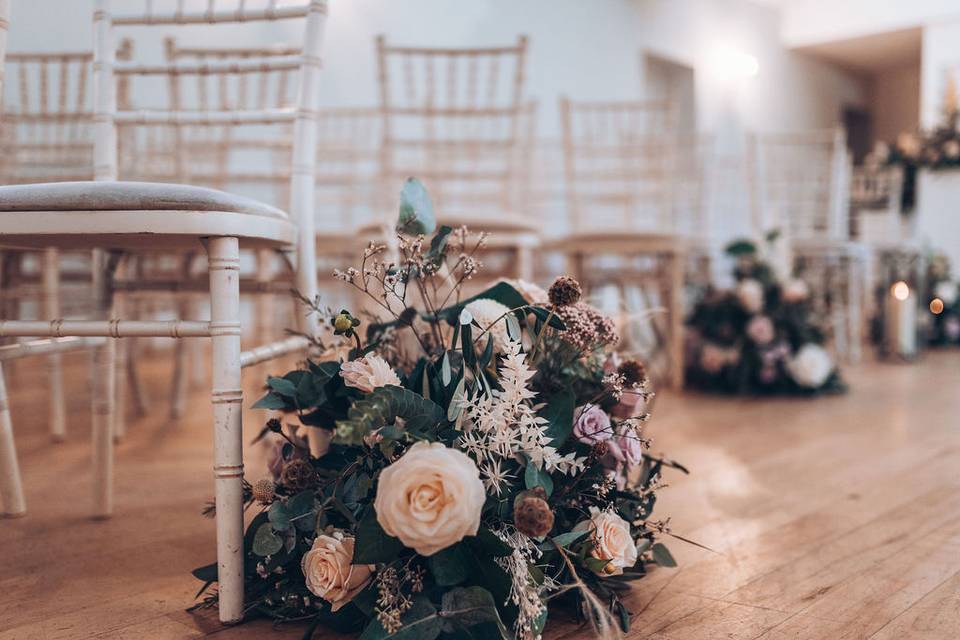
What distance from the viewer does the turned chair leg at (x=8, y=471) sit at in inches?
51.3

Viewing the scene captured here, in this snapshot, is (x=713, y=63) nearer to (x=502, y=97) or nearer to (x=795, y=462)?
(x=502, y=97)

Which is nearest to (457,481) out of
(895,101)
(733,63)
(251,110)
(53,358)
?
(251,110)

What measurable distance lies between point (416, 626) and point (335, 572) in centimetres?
12

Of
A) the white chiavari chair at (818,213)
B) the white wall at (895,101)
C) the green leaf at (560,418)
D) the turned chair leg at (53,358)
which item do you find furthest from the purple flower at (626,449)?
the white wall at (895,101)

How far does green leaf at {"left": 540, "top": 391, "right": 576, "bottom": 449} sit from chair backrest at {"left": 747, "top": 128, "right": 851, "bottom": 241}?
2.80m

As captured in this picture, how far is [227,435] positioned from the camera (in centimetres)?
97

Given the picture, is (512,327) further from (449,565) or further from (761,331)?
(761,331)

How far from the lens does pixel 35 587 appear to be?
1.10 m

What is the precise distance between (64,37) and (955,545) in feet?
13.3

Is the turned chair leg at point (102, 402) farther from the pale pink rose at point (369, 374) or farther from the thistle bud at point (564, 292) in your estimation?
the thistle bud at point (564, 292)

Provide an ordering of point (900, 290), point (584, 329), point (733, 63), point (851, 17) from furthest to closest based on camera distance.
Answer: point (851, 17) → point (733, 63) → point (900, 290) → point (584, 329)

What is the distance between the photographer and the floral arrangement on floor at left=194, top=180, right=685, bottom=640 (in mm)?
844

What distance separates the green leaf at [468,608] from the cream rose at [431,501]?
68 mm

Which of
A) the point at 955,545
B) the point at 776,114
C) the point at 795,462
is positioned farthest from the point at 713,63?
the point at 955,545
